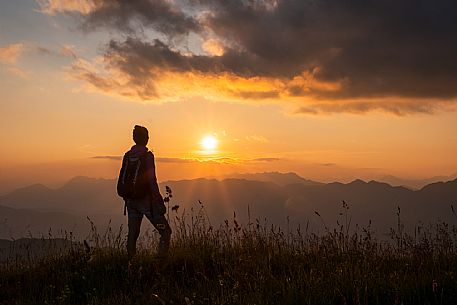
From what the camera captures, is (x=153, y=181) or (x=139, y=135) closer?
(x=153, y=181)

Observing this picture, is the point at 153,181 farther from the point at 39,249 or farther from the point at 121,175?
the point at 39,249

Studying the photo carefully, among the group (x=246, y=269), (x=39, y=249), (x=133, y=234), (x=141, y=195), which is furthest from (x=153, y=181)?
(x=39, y=249)

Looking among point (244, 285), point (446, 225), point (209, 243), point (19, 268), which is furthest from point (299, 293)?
point (19, 268)

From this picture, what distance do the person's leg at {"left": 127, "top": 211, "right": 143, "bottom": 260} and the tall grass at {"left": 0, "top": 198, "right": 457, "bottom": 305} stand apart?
204mm

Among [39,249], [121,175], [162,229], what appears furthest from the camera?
[39,249]

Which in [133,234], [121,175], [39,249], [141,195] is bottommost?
[39,249]

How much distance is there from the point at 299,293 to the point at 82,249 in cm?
494

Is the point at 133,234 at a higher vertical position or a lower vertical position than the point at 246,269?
Result: higher

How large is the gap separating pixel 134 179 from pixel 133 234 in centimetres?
102

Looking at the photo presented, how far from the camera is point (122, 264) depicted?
287 inches

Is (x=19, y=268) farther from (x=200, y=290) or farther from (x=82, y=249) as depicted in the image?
(x=200, y=290)

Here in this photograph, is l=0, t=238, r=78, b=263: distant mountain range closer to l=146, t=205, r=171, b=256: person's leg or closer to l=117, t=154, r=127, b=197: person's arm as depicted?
l=117, t=154, r=127, b=197: person's arm

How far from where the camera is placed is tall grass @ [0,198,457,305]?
192 inches

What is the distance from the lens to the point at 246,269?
626 cm
